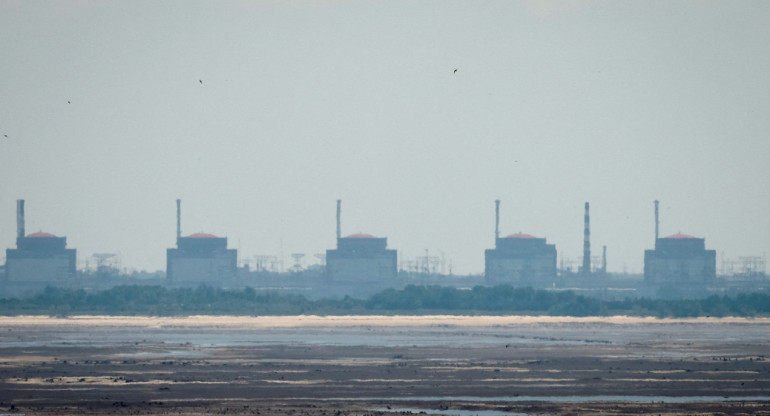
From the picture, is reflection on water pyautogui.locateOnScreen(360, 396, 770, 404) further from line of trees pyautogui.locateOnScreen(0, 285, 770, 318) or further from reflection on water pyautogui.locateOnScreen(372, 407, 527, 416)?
line of trees pyautogui.locateOnScreen(0, 285, 770, 318)

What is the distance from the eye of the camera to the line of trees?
14400 cm

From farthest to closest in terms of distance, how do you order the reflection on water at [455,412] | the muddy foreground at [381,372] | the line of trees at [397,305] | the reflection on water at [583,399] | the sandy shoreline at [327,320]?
the line of trees at [397,305] < the sandy shoreline at [327,320] < the reflection on water at [583,399] < the muddy foreground at [381,372] < the reflection on water at [455,412]

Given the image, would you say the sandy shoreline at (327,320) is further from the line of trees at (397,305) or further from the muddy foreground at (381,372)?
the muddy foreground at (381,372)

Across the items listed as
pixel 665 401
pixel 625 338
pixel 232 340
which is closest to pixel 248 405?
pixel 665 401

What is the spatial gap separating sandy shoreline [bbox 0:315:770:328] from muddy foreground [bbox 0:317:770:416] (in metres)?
16.6

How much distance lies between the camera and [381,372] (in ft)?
199

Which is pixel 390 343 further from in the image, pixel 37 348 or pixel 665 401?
pixel 665 401

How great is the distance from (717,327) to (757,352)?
4366 cm

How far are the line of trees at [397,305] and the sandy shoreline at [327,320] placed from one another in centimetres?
459

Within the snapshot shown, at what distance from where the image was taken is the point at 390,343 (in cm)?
8638

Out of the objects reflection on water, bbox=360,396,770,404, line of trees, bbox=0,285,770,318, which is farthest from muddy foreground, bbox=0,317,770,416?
line of trees, bbox=0,285,770,318

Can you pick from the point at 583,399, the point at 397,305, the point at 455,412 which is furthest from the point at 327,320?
the point at 455,412

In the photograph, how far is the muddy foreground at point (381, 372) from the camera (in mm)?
47000

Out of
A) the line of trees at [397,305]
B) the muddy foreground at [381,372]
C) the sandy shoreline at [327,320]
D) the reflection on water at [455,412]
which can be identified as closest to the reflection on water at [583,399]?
the muddy foreground at [381,372]
